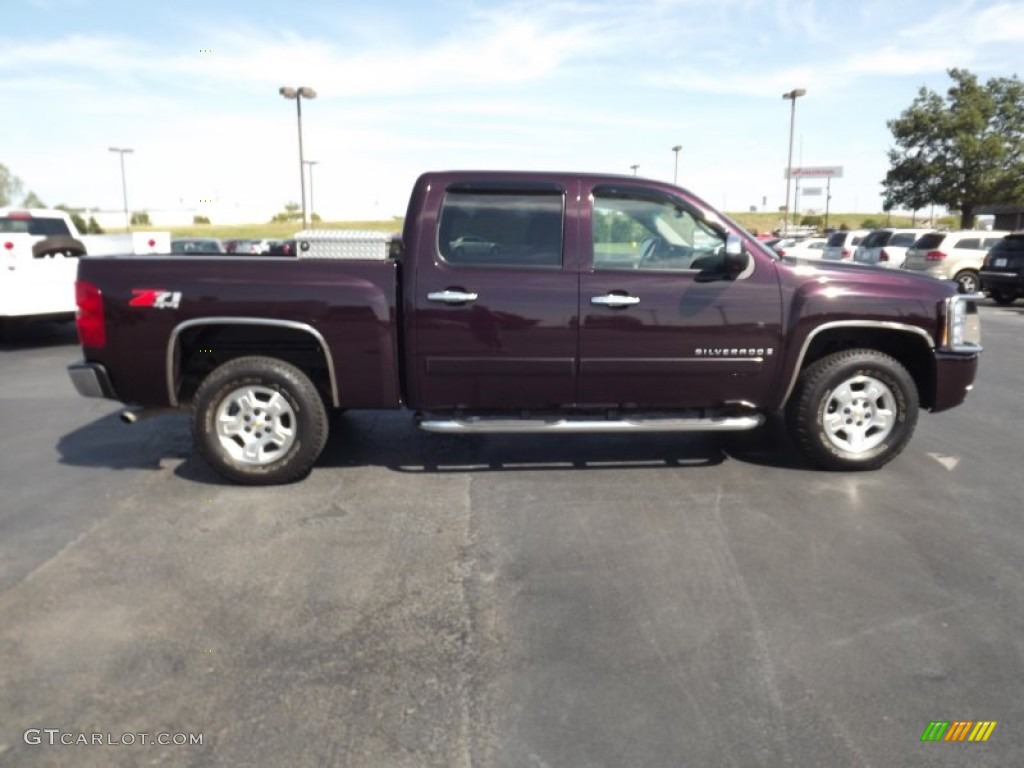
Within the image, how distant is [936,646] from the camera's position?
3.26m

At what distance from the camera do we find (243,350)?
541 centimetres

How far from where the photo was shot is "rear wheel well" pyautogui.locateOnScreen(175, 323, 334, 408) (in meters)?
5.33

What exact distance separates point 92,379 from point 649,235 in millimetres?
3627

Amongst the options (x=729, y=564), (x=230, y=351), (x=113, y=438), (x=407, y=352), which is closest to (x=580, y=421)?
(x=407, y=352)

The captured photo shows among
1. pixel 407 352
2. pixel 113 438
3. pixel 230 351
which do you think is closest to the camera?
pixel 407 352

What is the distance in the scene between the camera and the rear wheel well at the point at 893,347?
5.47m

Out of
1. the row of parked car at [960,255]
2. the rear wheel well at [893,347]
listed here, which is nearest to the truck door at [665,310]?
the rear wheel well at [893,347]

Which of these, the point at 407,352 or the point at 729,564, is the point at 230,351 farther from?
the point at 729,564

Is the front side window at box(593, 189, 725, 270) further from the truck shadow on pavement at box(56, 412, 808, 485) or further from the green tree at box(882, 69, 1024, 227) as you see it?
the green tree at box(882, 69, 1024, 227)

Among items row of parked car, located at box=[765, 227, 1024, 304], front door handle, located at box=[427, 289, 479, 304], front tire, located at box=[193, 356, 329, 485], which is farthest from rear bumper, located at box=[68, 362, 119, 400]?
row of parked car, located at box=[765, 227, 1024, 304]

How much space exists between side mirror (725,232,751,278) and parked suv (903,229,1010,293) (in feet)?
59.5

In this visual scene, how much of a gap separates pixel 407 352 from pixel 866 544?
9.23ft

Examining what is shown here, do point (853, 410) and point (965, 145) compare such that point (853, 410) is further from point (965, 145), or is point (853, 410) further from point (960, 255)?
point (965, 145)

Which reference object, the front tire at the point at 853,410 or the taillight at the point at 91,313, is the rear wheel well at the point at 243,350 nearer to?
the taillight at the point at 91,313
